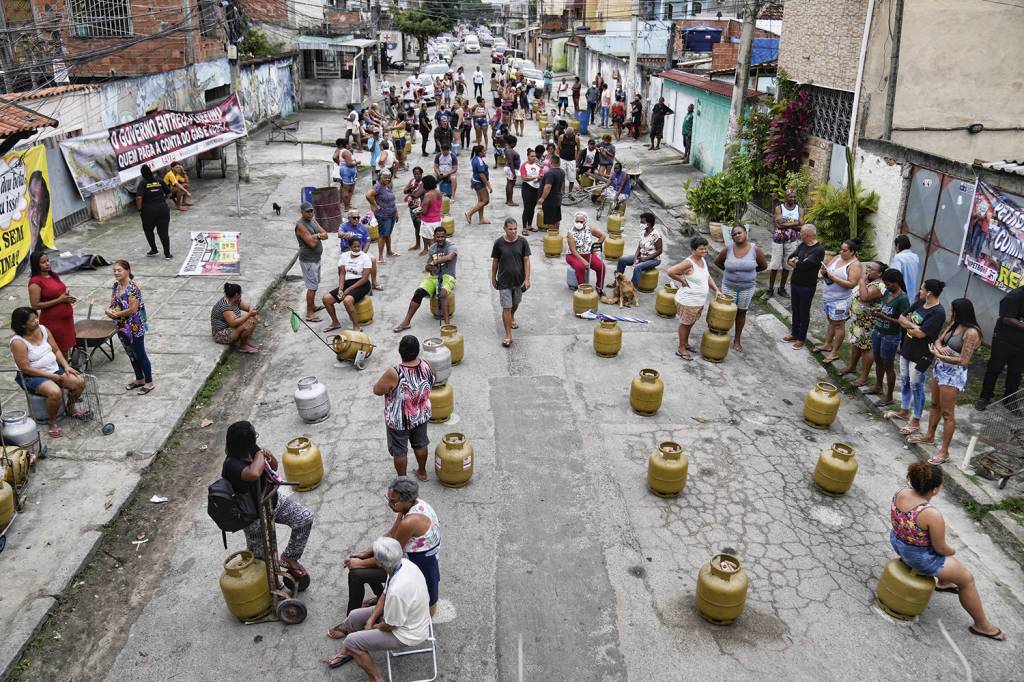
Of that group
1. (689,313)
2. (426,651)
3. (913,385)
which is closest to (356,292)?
(689,313)

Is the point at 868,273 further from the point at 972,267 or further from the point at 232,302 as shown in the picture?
the point at 232,302

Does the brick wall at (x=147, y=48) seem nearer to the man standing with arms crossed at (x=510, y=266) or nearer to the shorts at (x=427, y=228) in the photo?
the shorts at (x=427, y=228)

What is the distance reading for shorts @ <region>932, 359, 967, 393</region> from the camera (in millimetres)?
7516

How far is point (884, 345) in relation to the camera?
8.94 m

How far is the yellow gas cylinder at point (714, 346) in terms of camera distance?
10.3 meters

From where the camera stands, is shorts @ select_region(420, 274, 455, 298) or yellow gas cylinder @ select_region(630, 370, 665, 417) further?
shorts @ select_region(420, 274, 455, 298)

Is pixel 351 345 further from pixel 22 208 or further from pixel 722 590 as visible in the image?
pixel 22 208

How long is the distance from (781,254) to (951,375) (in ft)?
17.5

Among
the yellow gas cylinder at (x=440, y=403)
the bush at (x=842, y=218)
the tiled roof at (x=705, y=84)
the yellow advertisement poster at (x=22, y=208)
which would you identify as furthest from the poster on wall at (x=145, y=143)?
the bush at (x=842, y=218)

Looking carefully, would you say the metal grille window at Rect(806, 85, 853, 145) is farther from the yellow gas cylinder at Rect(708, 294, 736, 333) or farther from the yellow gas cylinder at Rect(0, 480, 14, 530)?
the yellow gas cylinder at Rect(0, 480, 14, 530)

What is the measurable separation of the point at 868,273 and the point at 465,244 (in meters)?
8.52

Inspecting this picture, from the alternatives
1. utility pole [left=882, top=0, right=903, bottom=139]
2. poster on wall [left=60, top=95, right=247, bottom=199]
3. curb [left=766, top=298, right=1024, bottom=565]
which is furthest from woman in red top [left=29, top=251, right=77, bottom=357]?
utility pole [left=882, top=0, right=903, bottom=139]

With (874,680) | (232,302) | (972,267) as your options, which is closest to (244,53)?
(232,302)

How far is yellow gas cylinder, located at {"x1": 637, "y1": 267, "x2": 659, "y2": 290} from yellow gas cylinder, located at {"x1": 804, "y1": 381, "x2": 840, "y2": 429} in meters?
4.60
